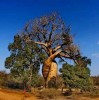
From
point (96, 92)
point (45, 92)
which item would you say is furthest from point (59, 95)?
point (96, 92)

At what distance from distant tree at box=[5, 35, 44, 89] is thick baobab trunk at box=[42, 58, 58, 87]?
1.04 m

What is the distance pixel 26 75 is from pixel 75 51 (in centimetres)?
742

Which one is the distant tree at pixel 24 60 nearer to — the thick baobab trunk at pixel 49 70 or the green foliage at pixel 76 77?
the thick baobab trunk at pixel 49 70

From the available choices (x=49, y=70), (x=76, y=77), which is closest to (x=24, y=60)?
(x=49, y=70)

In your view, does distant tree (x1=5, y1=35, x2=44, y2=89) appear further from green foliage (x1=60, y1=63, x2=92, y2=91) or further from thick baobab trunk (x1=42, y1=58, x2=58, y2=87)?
green foliage (x1=60, y1=63, x2=92, y2=91)

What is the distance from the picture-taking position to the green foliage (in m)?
30.0

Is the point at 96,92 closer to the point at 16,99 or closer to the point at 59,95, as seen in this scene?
the point at 59,95

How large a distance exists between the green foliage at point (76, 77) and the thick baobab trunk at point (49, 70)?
3.48 metres

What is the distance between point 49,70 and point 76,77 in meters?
5.85

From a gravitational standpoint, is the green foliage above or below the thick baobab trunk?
below

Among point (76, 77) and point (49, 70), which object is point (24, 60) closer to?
point (49, 70)

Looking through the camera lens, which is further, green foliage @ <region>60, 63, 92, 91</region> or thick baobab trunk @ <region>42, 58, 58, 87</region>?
thick baobab trunk @ <region>42, 58, 58, 87</region>

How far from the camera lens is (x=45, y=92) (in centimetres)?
2764

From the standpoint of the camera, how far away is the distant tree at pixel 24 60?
33906 millimetres
